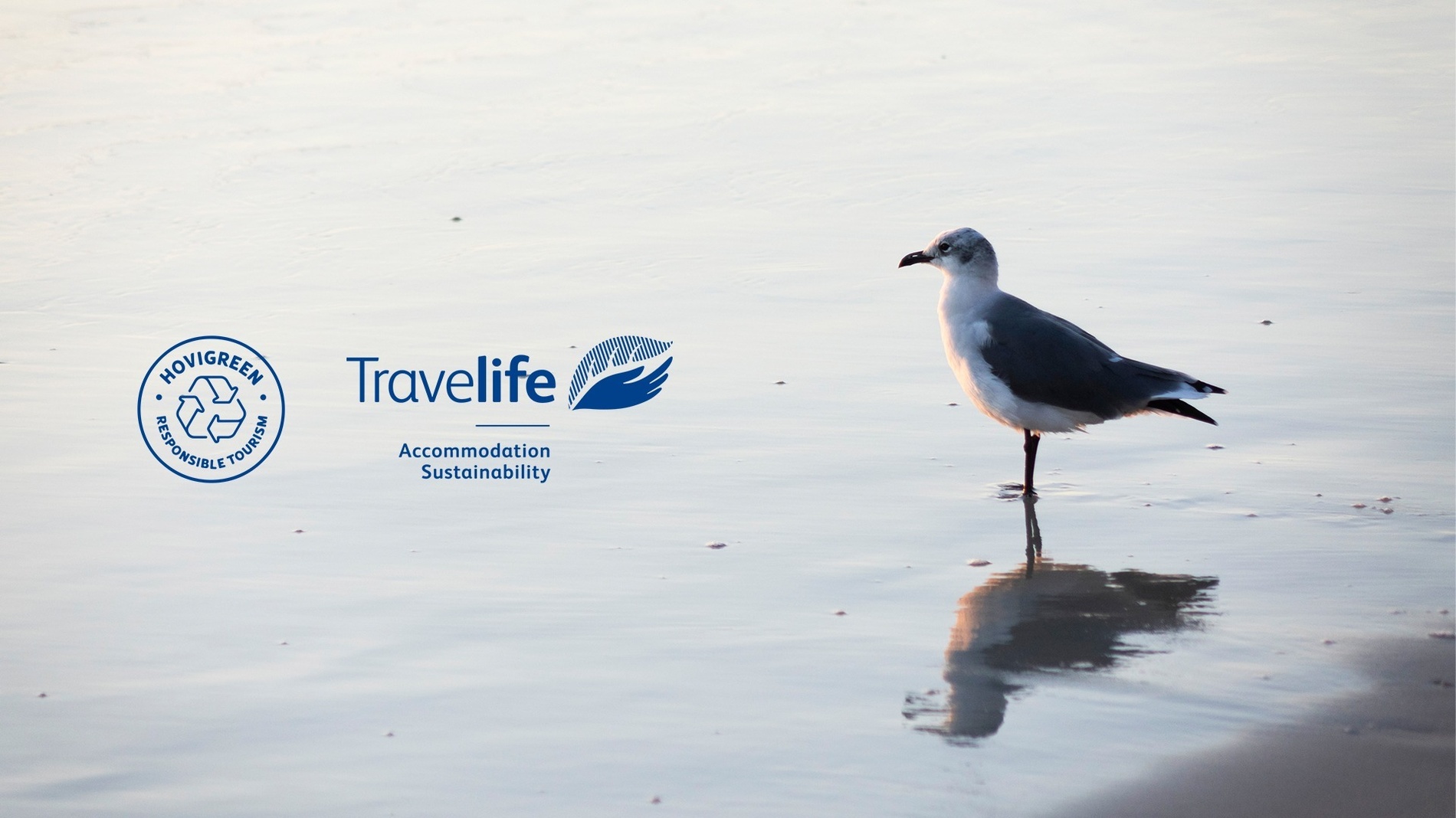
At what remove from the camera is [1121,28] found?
1503 cm

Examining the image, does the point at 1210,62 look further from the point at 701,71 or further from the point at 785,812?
the point at 785,812

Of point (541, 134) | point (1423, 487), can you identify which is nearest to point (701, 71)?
point (541, 134)

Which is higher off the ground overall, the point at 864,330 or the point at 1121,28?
the point at 1121,28

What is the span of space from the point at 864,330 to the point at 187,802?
4404mm

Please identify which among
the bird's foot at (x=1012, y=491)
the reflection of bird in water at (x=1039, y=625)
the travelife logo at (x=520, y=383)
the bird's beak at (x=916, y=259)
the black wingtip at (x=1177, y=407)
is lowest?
the reflection of bird in water at (x=1039, y=625)

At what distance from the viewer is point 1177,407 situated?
19.6ft

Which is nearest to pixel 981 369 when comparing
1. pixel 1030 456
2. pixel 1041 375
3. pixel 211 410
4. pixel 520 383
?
pixel 1041 375

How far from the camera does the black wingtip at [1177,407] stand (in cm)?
595

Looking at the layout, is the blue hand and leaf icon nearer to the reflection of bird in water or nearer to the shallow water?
the shallow water

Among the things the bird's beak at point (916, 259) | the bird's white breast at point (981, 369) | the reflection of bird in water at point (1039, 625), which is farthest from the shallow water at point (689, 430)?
the bird's beak at point (916, 259)

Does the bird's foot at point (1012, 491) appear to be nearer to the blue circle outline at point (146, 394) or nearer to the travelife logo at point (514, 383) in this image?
the travelife logo at point (514, 383)

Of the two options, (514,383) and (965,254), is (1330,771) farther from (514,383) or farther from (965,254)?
(514,383)

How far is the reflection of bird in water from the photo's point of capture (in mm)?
4277

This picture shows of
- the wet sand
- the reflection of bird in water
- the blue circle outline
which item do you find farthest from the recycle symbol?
the wet sand
